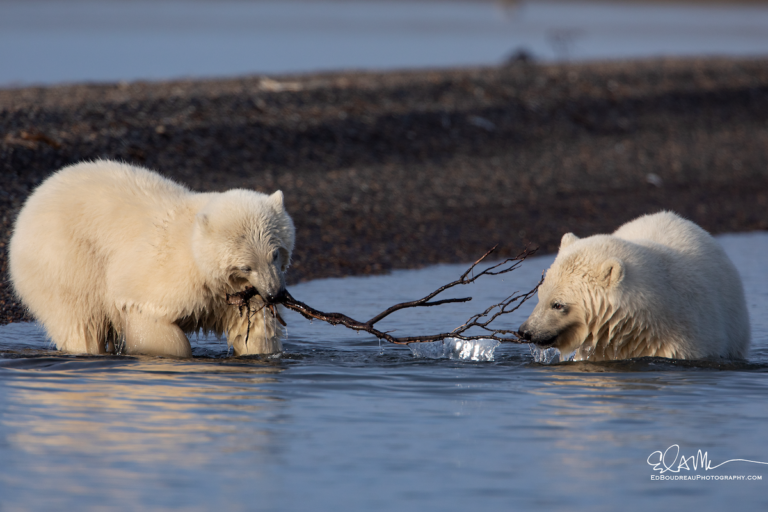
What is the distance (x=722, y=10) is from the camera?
9981cm

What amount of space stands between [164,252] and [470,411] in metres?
2.36

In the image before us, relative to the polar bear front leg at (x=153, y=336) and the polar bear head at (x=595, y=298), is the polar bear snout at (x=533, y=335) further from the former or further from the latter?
the polar bear front leg at (x=153, y=336)

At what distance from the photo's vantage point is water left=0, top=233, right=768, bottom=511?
5016 millimetres

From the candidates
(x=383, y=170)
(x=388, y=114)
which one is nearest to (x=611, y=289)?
(x=383, y=170)

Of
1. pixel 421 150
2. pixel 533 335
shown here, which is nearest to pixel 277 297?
pixel 533 335

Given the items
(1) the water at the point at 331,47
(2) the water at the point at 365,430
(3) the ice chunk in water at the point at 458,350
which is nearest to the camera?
(2) the water at the point at 365,430

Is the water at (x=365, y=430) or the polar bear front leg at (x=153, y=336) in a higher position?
the polar bear front leg at (x=153, y=336)

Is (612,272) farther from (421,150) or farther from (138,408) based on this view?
(421,150)

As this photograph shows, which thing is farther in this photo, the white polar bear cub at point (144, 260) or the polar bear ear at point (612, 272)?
the polar bear ear at point (612, 272)

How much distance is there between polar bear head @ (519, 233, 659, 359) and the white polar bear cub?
191cm

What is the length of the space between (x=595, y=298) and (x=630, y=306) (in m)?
0.25

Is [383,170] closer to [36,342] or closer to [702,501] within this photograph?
[36,342]

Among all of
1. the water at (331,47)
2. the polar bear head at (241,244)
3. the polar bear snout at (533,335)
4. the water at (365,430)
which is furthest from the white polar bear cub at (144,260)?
the water at (331,47)

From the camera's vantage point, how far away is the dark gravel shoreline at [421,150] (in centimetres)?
1256
